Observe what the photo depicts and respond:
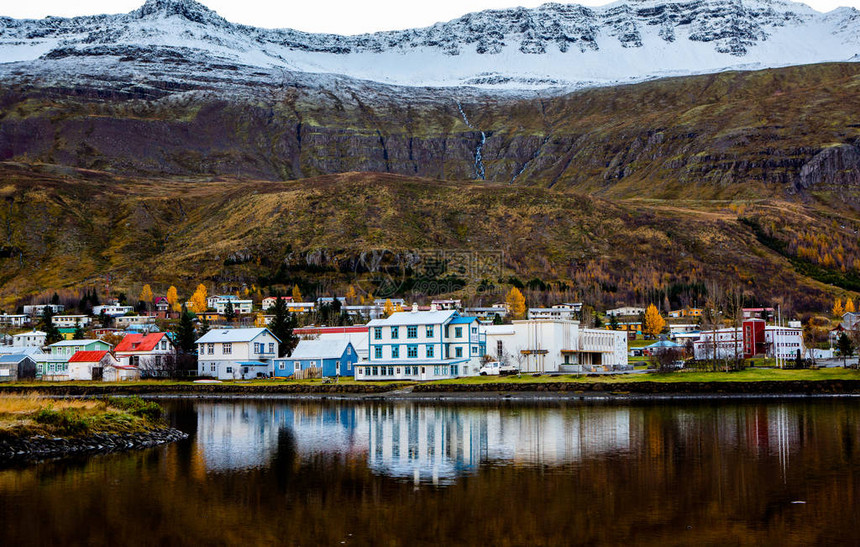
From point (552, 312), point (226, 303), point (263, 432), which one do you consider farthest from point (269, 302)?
point (263, 432)

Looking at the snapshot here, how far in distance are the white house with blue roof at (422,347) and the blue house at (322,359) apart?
4283 mm

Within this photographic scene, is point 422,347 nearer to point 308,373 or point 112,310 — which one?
point 308,373

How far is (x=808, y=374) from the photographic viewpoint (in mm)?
65188

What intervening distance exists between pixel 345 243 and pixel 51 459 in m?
137

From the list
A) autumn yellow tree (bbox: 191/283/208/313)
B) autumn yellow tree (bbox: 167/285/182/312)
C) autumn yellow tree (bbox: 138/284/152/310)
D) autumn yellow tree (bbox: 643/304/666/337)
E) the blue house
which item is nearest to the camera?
the blue house

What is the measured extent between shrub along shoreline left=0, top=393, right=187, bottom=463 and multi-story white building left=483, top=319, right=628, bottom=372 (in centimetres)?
4310

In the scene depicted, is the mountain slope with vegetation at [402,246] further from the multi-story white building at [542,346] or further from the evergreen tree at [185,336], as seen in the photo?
the evergreen tree at [185,336]

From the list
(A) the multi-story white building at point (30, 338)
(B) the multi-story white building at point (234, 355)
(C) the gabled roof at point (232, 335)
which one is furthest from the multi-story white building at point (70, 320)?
(B) the multi-story white building at point (234, 355)

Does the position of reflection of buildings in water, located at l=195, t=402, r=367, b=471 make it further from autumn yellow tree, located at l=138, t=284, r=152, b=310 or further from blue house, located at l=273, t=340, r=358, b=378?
autumn yellow tree, located at l=138, t=284, r=152, b=310

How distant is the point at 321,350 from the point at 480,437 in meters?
43.3

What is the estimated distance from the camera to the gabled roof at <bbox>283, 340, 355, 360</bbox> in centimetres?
7888

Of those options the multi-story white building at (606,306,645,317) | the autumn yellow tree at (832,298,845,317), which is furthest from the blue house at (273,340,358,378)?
the autumn yellow tree at (832,298,845,317)

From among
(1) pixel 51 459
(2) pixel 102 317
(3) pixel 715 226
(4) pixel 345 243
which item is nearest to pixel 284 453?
(1) pixel 51 459

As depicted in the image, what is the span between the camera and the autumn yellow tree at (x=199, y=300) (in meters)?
145
